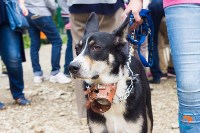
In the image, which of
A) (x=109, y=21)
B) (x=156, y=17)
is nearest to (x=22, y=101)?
(x=109, y=21)

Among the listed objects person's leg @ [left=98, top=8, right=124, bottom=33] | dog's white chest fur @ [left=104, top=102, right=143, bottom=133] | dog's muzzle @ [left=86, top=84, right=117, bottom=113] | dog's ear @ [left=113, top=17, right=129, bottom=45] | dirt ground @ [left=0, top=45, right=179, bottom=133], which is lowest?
dirt ground @ [left=0, top=45, right=179, bottom=133]

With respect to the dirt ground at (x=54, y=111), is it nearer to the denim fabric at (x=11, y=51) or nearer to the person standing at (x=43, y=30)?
the person standing at (x=43, y=30)

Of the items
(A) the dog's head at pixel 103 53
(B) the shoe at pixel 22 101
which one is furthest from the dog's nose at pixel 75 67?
(B) the shoe at pixel 22 101

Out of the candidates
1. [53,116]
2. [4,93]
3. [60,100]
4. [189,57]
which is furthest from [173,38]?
[4,93]

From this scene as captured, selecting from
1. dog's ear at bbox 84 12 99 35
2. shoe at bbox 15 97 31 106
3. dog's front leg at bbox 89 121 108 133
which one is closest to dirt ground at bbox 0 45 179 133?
shoe at bbox 15 97 31 106

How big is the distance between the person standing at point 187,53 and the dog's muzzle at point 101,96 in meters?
0.69

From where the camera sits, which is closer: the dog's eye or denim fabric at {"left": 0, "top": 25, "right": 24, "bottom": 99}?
the dog's eye

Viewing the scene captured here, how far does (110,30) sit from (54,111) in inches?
60.6

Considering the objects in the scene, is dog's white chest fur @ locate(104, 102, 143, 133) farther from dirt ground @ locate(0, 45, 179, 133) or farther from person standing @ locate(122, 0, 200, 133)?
dirt ground @ locate(0, 45, 179, 133)

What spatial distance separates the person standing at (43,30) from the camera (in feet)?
23.3

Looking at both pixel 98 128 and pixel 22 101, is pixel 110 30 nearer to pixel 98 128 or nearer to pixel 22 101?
pixel 98 128

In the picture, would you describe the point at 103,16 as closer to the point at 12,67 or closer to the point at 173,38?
the point at 12,67

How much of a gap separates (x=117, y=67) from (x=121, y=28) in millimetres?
309

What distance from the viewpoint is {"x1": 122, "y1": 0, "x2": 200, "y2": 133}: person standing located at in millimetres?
2732
